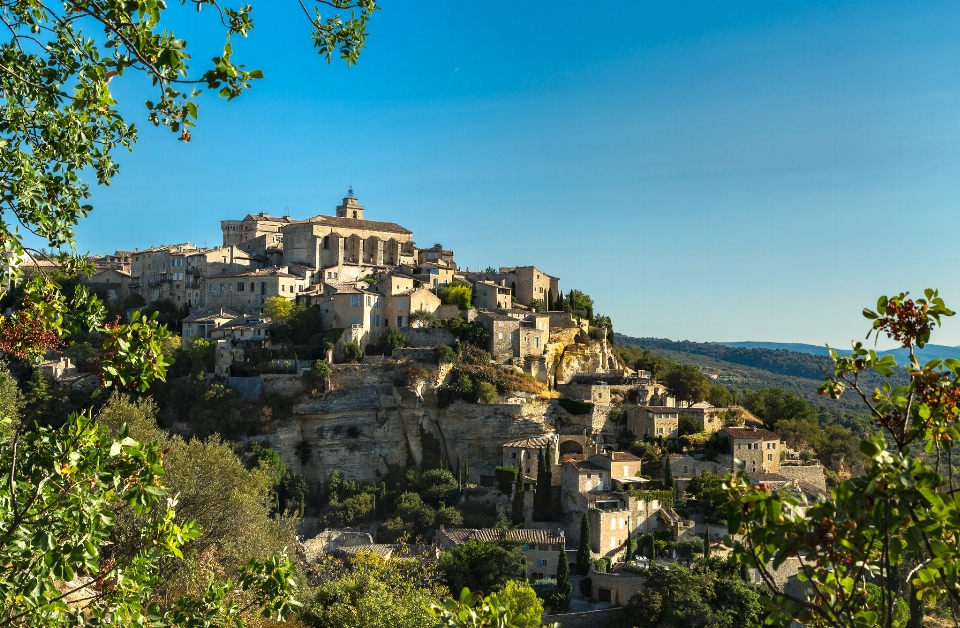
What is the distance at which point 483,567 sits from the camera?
3512cm

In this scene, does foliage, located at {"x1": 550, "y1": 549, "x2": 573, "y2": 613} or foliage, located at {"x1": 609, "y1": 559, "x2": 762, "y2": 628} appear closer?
foliage, located at {"x1": 609, "y1": 559, "x2": 762, "y2": 628}

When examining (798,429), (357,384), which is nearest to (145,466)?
(357,384)

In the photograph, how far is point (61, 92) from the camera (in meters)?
7.89

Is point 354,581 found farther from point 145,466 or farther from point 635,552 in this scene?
point 145,466

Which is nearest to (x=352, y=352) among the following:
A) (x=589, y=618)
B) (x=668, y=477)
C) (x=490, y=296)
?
(x=490, y=296)

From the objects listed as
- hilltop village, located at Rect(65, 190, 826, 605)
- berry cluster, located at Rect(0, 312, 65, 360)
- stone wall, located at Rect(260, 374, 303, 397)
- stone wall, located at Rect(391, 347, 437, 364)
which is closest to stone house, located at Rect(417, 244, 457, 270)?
hilltop village, located at Rect(65, 190, 826, 605)

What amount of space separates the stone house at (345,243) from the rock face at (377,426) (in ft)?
A: 50.0

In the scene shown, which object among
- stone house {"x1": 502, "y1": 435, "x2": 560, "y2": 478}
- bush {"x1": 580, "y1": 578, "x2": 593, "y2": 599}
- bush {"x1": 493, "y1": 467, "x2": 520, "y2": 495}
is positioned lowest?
bush {"x1": 580, "y1": 578, "x2": 593, "y2": 599}

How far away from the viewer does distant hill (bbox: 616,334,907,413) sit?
136m

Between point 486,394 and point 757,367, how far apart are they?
134 metres

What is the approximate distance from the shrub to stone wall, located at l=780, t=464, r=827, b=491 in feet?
78.7

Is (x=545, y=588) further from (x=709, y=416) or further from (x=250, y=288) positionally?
(x=250, y=288)

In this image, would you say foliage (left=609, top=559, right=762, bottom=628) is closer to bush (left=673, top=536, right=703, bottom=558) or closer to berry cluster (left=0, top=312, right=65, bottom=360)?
bush (left=673, top=536, right=703, bottom=558)

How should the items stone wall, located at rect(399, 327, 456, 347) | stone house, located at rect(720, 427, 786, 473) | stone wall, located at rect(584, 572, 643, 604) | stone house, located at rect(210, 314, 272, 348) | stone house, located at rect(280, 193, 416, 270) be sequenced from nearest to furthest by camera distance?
stone wall, located at rect(584, 572, 643, 604) < stone house, located at rect(720, 427, 786, 473) < stone wall, located at rect(399, 327, 456, 347) < stone house, located at rect(210, 314, 272, 348) < stone house, located at rect(280, 193, 416, 270)
